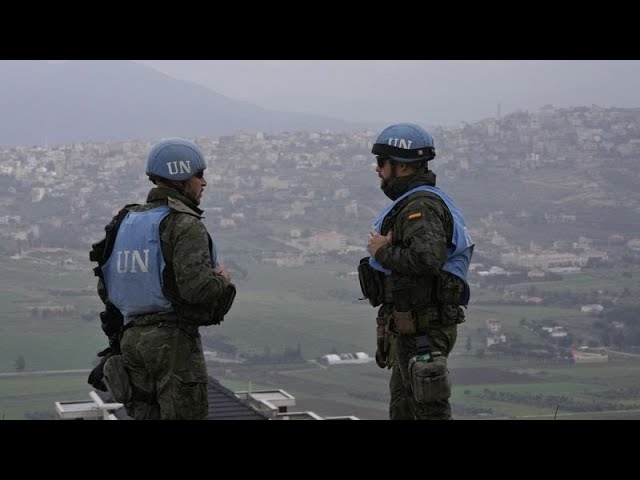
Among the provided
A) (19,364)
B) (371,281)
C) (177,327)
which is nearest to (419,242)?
(371,281)

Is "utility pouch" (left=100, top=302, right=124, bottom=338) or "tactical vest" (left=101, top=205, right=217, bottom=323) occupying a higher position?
"tactical vest" (left=101, top=205, right=217, bottom=323)

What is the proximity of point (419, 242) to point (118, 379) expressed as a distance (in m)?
1.42

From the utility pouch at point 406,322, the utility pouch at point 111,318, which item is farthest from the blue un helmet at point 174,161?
the utility pouch at point 406,322

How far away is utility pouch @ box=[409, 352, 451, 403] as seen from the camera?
454 cm

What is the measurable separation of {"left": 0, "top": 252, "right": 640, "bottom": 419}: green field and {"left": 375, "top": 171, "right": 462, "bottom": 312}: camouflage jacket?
35.7 meters

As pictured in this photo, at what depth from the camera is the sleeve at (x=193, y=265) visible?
4.30 meters

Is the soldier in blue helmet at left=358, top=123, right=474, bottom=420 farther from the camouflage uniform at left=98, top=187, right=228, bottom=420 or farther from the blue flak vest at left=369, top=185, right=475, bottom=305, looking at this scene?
the camouflage uniform at left=98, top=187, right=228, bottom=420

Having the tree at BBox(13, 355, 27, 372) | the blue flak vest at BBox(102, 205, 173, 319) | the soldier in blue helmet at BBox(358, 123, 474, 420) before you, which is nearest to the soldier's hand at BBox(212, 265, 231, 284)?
the blue flak vest at BBox(102, 205, 173, 319)

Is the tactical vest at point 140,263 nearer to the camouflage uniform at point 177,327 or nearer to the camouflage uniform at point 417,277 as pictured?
the camouflage uniform at point 177,327

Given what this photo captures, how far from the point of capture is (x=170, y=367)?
175 inches
